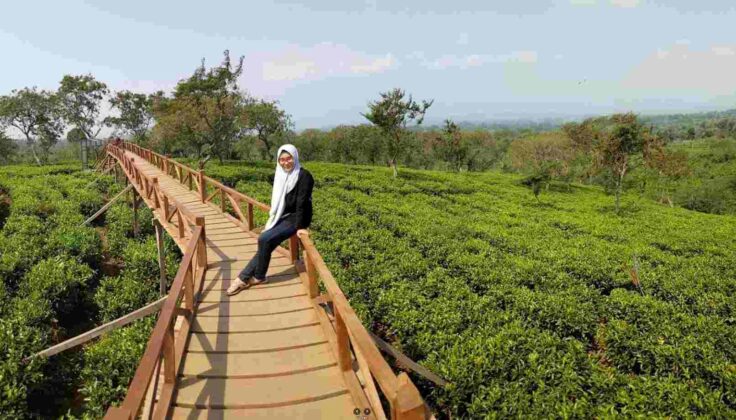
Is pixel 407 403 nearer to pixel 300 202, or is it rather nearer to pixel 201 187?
pixel 300 202

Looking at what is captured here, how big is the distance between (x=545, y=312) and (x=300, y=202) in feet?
17.5

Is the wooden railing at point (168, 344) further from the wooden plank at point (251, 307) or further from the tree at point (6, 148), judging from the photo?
the tree at point (6, 148)

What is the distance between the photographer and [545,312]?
7992 millimetres

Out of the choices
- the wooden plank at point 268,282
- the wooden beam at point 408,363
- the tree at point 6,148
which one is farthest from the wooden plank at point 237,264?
the tree at point 6,148

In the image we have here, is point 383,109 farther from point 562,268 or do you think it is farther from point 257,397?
point 257,397

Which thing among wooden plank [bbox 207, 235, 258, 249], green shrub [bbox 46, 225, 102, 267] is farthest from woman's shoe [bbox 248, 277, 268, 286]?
green shrub [bbox 46, 225, 102, 267]

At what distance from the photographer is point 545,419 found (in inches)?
202

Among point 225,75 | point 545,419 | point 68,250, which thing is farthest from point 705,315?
point 225,75

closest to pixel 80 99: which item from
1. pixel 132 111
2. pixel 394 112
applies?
pixel 132 111

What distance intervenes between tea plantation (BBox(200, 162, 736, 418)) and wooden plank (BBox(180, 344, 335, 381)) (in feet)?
7.22

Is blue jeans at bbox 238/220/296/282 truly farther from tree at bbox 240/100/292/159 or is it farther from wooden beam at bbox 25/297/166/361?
tree at bbox 240/100/292/159

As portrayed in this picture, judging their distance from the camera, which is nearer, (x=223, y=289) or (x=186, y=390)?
(x=186, y=390)

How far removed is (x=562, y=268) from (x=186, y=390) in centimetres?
991

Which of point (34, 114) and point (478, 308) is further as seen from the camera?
point (34, 114)
